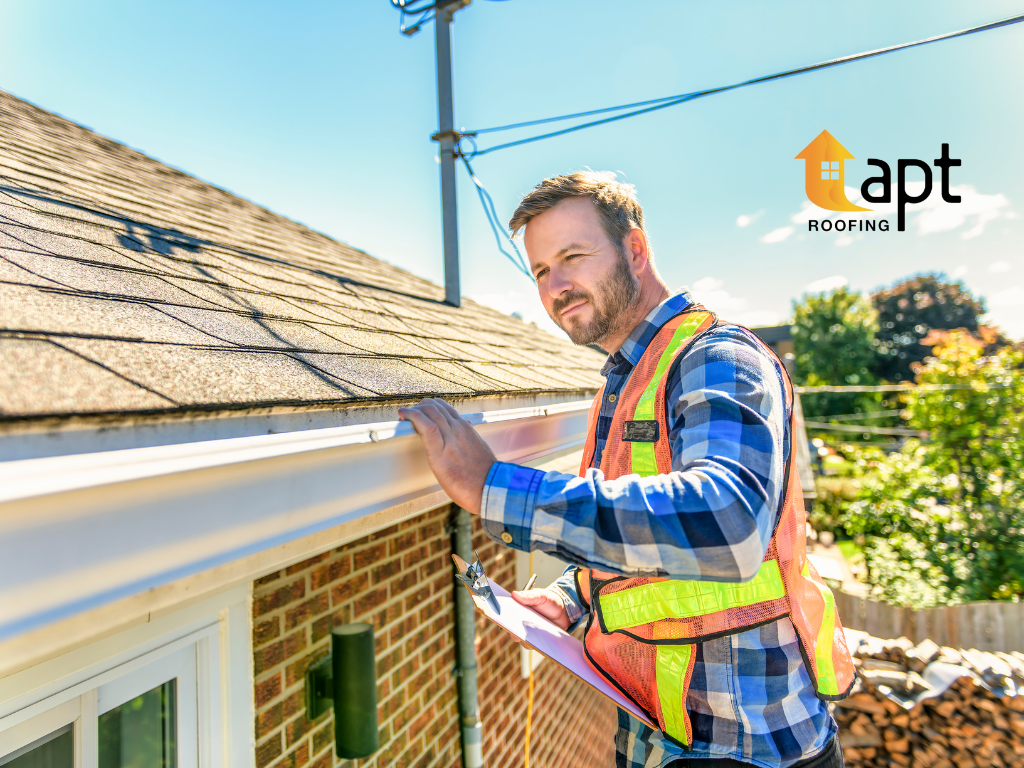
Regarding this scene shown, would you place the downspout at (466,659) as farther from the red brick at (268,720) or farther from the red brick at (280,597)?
the red brick at (268,720)

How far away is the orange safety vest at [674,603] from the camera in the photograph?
1207mm

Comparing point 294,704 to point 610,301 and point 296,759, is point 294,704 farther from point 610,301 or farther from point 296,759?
→ point 610,301

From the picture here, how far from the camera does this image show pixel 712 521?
899mm

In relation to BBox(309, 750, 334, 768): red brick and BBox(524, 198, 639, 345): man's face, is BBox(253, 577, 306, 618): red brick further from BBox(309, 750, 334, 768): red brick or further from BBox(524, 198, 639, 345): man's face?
BBox(524, 198, 639, 345): man's face

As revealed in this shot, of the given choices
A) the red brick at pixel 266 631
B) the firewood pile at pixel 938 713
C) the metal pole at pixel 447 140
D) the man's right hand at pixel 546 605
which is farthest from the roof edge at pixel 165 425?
the firewood pile at pixel 938 713

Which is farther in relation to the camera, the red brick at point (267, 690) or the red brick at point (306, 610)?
the red brick at point (306, 610)

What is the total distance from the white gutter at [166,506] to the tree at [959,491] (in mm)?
9507

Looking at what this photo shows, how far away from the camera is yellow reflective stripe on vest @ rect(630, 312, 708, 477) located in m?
1.24

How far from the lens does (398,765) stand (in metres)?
2.58

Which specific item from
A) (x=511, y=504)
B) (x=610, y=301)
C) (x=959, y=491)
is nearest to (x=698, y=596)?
(x=511, y=504)

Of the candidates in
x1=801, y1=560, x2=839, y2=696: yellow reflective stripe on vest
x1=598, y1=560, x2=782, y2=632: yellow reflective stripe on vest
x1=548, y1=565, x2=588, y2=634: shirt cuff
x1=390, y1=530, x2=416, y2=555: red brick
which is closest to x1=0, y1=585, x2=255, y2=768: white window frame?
x1=390, y1=530, x2=416, y2=555: red brick

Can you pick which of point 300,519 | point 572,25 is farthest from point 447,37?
point 300,519

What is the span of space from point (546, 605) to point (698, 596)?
67cm

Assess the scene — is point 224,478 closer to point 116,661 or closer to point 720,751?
point 116,661
